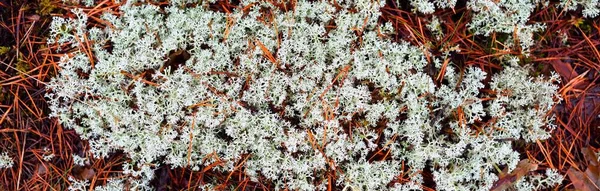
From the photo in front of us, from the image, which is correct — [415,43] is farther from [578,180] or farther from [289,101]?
[578,180]

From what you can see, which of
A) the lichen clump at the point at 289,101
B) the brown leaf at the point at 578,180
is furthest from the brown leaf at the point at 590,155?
the lichen clump at the point at 289,101

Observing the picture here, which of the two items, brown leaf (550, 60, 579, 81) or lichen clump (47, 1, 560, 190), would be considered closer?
lichen clump (47, 1, 560, 190)

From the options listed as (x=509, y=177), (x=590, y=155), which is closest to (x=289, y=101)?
(x=509, y=177)

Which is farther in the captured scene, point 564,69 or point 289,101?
point 564,69

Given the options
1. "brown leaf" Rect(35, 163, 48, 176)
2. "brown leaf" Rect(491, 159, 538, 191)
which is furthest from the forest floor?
"brown leaf" Rect(491, 159, 538, 191)

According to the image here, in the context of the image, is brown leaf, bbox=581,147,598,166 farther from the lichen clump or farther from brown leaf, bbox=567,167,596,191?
the lichen clump

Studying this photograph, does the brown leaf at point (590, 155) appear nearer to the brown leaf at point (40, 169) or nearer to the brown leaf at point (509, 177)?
the brown leaf at point (509, 177)

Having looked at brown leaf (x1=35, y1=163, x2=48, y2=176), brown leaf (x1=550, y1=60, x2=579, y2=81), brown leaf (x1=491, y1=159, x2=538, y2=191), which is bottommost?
brown leaf (x1=35, y1=163, x2=48, y2=176)

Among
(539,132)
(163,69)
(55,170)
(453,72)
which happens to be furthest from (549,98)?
(55,170)
